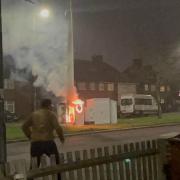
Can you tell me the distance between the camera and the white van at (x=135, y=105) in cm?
5575

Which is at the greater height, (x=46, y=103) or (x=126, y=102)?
(x=126, y=102)

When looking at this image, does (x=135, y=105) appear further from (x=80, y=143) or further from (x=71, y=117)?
(x=80, y=143)

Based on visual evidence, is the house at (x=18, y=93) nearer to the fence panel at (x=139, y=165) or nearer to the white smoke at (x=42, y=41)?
the white smoke at (x=42, y=41)

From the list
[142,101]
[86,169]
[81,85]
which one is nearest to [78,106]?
[142,101]

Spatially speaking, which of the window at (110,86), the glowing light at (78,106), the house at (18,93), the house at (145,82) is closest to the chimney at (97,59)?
the house at (145,82)

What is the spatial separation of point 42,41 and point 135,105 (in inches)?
599

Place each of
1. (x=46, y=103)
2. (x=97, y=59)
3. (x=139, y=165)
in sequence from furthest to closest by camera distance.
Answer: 1. (x=97, y=59)
2. (x=46, y=103)
3. (x=139, y=165)

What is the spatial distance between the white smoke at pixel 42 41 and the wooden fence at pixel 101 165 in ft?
112

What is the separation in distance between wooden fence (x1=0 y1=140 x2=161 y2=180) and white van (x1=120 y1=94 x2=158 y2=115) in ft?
156

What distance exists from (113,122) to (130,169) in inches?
1372

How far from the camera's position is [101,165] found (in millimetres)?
6902

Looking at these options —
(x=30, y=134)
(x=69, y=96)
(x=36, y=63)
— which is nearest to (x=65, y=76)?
(x=69, y=96)

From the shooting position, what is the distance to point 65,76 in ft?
144

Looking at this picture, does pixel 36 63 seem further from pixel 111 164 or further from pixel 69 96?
pixel 111 164
